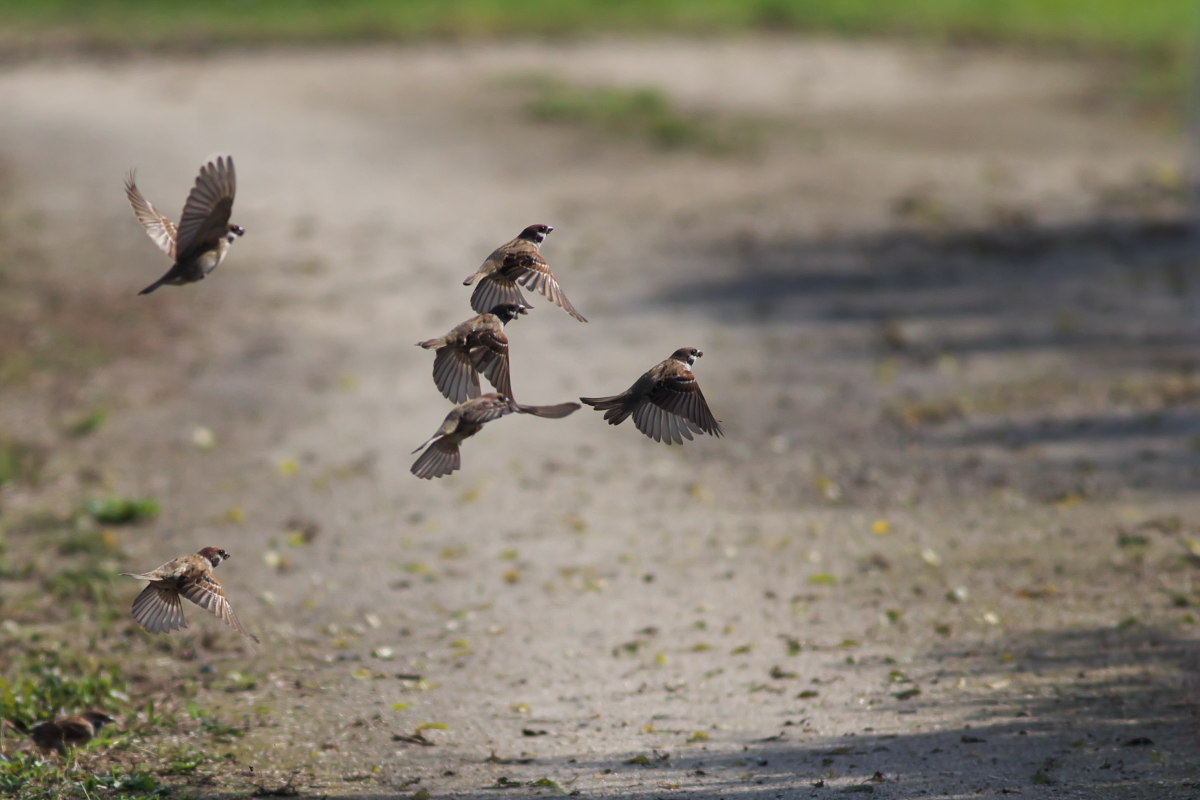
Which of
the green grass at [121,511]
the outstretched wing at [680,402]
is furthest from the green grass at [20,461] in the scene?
the outstretched wing at [680,402]

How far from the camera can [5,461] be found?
7.96 metres

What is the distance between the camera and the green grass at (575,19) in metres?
19.1

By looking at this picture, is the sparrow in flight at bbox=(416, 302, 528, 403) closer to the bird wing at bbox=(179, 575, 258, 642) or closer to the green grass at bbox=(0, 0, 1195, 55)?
the bird wing at bbox=(179, 575, 258, 642)

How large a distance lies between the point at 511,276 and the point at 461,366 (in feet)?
1.15

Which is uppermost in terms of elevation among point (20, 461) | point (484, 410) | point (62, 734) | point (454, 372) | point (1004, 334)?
point (1004, 334)

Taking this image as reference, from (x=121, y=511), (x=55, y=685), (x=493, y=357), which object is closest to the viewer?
(x=493, y=357)

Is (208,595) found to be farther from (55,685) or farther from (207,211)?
(55,685)

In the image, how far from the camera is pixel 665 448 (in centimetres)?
855

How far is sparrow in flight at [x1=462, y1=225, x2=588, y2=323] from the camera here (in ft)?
14.6

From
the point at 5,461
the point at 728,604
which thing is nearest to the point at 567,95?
the point at 5,461

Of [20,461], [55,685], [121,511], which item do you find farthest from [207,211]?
[20,461]

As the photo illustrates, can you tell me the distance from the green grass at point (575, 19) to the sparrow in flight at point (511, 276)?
15174mm

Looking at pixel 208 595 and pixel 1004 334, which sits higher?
pixel 1004 334

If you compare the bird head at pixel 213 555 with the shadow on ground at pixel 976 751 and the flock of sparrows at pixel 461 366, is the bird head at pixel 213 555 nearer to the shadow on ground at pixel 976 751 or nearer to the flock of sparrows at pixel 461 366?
the flock of sparrows at pixel 461 366
